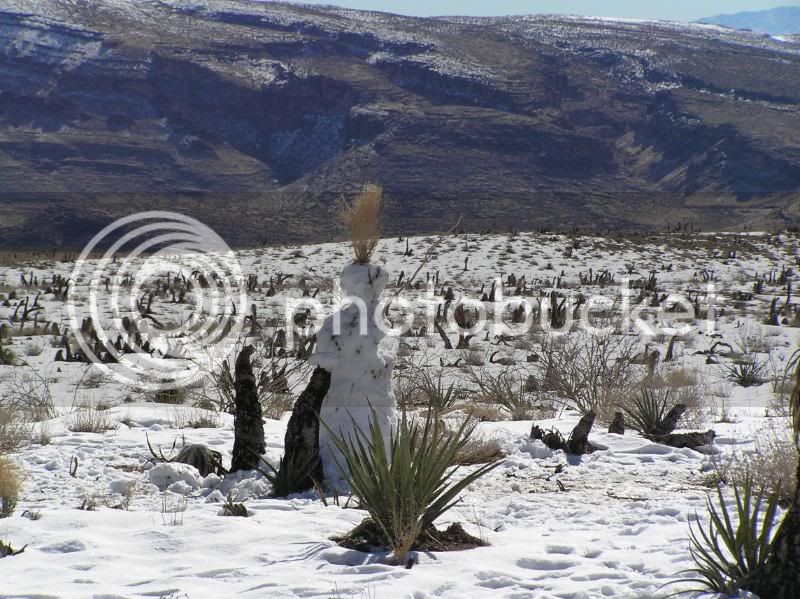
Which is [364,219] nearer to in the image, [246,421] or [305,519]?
[246,421]

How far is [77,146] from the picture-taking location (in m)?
86.6

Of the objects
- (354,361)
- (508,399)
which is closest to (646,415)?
(508,399)

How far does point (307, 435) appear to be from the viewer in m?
5.49

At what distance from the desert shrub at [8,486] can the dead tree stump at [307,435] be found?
61.8 inches

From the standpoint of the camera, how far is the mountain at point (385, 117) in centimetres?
6962

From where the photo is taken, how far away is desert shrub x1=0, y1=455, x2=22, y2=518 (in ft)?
15.4

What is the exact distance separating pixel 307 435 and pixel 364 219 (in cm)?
142

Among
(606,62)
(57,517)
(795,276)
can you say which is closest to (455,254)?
(795,276)

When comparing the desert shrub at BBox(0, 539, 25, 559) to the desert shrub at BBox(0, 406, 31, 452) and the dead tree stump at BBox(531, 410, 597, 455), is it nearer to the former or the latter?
the desert shrub at BBox(0, 406, 31, 452)

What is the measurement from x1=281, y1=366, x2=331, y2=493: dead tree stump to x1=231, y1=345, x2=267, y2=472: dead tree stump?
1.31ft

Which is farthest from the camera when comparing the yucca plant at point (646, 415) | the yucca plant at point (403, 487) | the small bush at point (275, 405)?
the small bush at point (275, 405)

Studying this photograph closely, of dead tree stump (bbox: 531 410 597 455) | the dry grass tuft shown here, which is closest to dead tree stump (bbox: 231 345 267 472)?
the dry grass tuft

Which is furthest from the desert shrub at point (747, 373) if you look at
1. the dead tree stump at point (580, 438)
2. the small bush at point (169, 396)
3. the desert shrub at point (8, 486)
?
the desert shrub at point (8, 486)

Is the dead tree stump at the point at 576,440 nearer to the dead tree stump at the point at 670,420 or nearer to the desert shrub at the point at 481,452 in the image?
the desert shrub at the point at 481,452
